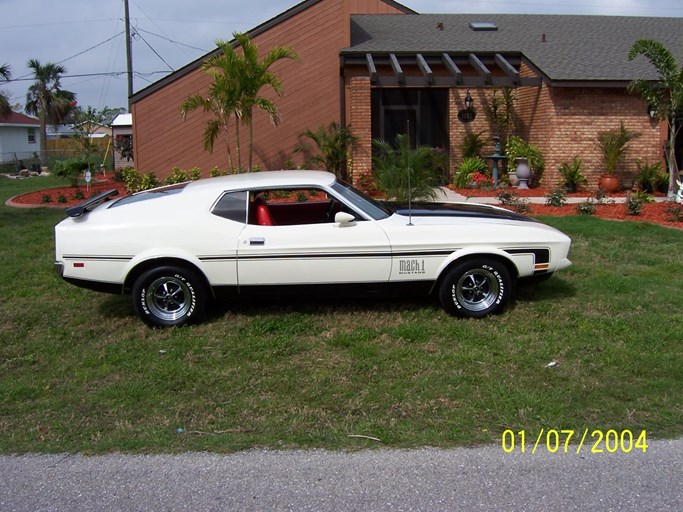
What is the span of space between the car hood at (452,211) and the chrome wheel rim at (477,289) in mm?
601

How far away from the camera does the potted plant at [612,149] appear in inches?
634

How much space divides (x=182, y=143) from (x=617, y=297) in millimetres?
12746

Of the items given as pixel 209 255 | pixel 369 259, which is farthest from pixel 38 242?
pixel 369 259

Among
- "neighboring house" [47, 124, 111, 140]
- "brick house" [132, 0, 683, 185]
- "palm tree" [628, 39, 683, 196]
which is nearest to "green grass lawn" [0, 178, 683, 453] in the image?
"palm tree" [628, 39, 683, 196]

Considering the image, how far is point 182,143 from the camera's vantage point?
57.8 feet

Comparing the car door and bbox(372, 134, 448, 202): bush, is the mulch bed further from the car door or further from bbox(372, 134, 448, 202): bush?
the car door

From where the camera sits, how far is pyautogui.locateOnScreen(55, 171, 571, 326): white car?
6.38m

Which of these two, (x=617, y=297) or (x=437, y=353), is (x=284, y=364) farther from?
(x=617, y=297)

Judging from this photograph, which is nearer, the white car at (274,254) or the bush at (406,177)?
the white car at (274,254)

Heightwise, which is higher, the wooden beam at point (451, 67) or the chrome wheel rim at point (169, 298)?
the wooden beam at point (451, 67)

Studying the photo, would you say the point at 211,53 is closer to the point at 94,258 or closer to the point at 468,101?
the point at 468,101
